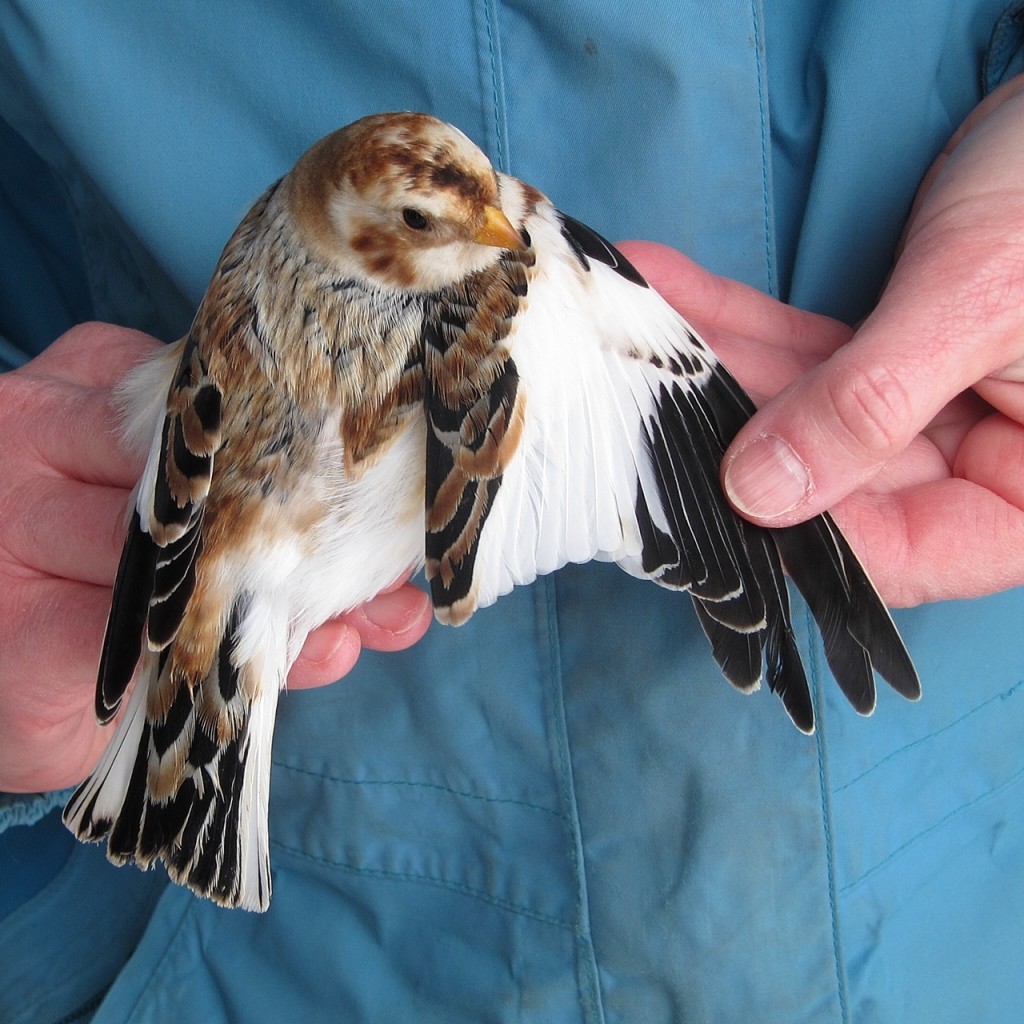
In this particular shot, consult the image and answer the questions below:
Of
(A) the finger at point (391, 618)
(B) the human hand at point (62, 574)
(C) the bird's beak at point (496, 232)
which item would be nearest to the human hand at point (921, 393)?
(C) the bird's beak at point (496, 232)

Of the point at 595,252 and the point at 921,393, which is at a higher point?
the point at 595,252

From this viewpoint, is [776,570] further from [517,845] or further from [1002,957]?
[1002,957]

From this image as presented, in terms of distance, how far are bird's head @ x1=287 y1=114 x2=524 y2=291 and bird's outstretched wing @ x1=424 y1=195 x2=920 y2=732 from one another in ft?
0.17

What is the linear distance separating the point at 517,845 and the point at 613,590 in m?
0.44

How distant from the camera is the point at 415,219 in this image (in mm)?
1074

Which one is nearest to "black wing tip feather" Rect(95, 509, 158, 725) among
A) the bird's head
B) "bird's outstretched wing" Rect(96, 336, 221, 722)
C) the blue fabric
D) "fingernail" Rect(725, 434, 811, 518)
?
"bird's outstretched wing" Rect(96, 336, 221, 722)

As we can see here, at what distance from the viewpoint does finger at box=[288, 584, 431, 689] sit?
3.88 ft

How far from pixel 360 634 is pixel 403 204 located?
0.54 metres

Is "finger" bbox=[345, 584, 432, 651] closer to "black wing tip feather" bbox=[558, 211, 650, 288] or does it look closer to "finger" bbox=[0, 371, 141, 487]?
"finger" bbox=[0, 371, 141, 487]

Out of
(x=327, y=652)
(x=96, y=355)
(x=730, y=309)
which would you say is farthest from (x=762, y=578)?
(x=96, y=355)

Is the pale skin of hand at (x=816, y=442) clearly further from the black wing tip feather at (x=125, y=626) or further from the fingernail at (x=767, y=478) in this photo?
the black wing tip feather at (x=125, y=626)

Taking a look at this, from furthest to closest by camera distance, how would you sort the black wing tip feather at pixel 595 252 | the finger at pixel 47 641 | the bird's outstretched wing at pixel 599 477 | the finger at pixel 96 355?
A: the finger at pixel 96 355 → the finger at pixel 47 641 → the black wing tip feather at pixel 595 252 → the bird's outstretched wing at pixel 599 477

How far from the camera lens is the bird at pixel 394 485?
1039 millimetres

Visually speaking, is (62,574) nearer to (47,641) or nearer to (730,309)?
(47,641)
